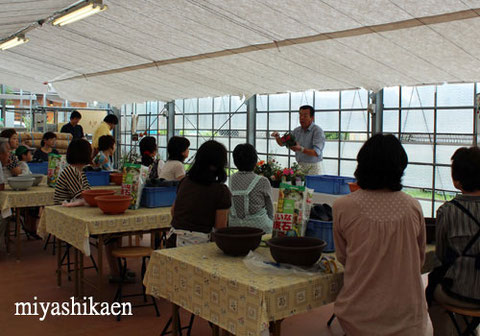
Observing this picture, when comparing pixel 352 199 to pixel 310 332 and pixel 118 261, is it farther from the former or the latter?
pixel 118 261

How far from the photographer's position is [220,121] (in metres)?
10.4

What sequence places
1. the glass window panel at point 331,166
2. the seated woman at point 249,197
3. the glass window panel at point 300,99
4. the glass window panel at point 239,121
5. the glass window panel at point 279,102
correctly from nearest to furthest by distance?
the seated woman at point 249,197 < the glass window panel at point 331,166 < the glass window panel at point 300,99 < the glass window panel at point 279,102 < the glass window panel at point 239,121

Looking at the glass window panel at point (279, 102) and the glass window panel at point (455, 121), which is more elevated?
the glass window panel at point (279, 102)

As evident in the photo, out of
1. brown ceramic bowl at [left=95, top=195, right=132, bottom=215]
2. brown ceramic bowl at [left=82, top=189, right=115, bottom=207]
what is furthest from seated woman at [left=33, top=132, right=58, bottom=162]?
brown ceramic bowl at [left=95, top=195, right=132, bottom=215]

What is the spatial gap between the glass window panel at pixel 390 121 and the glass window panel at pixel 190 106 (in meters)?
5.03

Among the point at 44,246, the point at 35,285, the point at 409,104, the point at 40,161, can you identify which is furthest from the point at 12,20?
the point at 409,104

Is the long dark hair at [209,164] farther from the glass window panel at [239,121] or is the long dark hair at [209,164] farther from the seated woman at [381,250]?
the glass window panel at [239,121]

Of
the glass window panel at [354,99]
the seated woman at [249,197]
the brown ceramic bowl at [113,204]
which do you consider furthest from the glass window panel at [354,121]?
the brown ceramic bowl at [113,204]

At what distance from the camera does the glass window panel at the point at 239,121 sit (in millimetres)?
9836

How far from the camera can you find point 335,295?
6.86 ft

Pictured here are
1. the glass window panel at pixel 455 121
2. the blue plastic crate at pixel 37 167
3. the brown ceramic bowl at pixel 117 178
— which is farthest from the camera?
the blue plastic crate at pixel 37 167

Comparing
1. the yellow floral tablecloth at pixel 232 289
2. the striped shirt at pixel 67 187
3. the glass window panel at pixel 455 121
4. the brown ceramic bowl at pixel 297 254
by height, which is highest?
the glass window panel at pixel 455 121

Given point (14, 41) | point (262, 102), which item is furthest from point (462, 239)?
point (14, 41)

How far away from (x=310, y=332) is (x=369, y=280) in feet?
5.14
